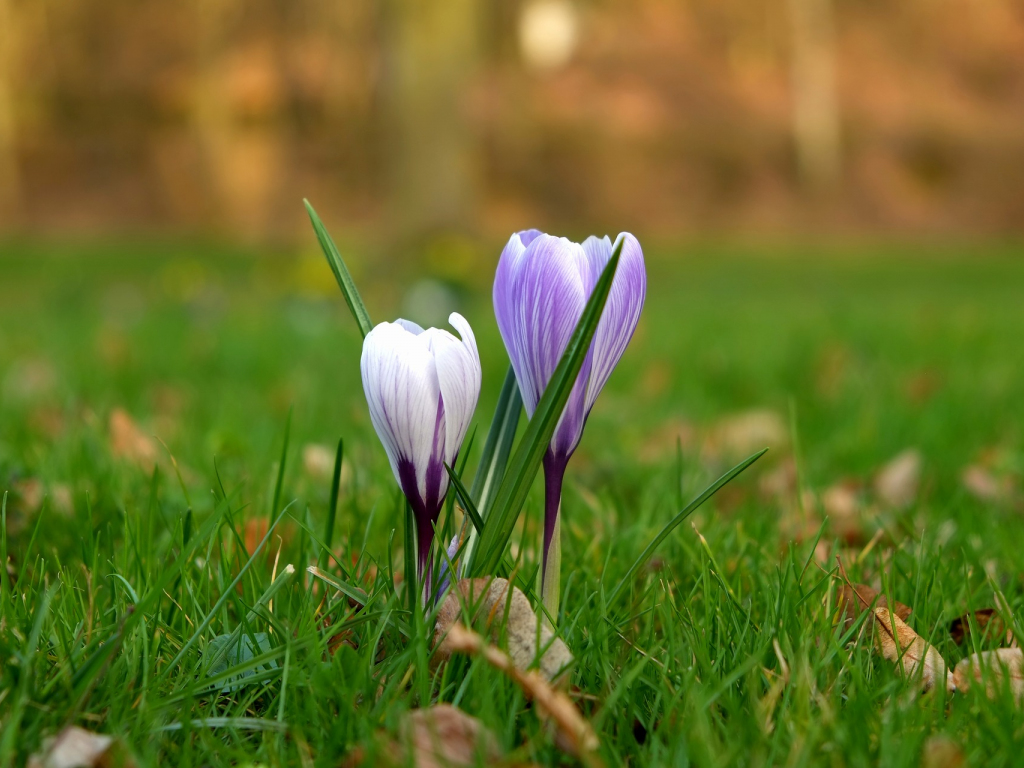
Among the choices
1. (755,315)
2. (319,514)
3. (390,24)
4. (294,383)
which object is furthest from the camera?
(390,24)

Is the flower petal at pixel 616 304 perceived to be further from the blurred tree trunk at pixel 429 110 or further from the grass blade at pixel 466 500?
the blurred tree trunk at pixel 429 110

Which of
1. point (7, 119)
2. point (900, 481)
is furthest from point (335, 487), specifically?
point (7, 119)

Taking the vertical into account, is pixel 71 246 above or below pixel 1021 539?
below

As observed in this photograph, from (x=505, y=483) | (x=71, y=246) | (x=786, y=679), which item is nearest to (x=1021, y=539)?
(x=786, y=679)

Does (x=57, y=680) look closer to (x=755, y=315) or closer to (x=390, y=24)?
(x=755, y=315)

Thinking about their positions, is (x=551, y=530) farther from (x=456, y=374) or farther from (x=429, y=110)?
(x=429, y=110)
